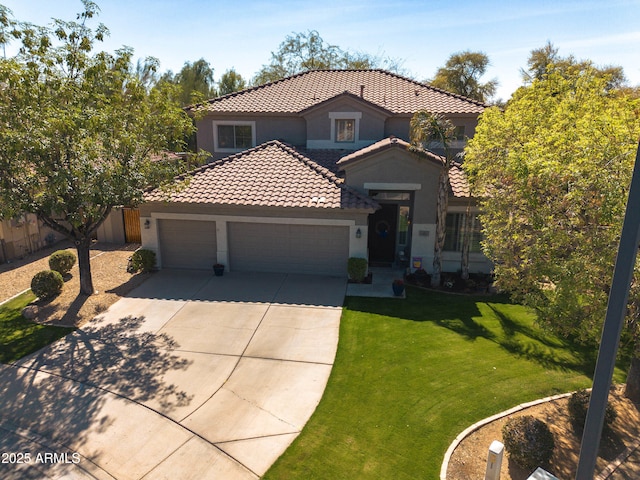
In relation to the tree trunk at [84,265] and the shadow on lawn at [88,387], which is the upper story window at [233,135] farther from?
the shadow on lawn at [88,387]

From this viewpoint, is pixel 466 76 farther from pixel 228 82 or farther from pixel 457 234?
pixel 457 234

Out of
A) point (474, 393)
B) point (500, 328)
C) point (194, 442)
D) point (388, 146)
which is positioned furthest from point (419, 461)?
point (388, 146)

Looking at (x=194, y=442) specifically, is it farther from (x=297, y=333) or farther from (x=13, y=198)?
(x=13, y=198)

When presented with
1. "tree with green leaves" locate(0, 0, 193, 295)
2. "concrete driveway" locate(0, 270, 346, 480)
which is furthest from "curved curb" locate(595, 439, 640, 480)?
"tree with green leaves" locate(0, 0, 193, 295)

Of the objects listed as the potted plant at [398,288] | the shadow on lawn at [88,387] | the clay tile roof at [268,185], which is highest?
the clay tile roof at [268,185]

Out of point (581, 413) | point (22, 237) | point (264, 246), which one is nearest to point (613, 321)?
point (581, 413)

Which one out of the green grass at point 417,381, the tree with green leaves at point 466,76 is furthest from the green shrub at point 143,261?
the tree with green leaves at point 466,76

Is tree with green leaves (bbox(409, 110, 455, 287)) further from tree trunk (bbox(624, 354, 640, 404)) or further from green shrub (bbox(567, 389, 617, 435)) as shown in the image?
green shrub (bbox(567, 389, 617, 435))
